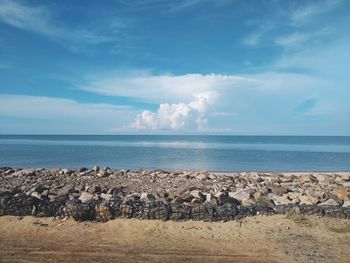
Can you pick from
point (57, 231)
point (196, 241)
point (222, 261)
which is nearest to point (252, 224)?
point (196, 241)

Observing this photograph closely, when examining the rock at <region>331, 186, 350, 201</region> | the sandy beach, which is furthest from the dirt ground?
the rock at <region>331, 186, 350, 201</region>

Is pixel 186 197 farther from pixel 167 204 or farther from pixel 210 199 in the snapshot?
pixel 167 204

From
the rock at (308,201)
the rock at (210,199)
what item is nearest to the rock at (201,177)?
the rock at (210,199)

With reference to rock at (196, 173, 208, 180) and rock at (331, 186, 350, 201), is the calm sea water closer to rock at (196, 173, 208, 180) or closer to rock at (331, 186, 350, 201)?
rock at (196, 173, 208, 180)

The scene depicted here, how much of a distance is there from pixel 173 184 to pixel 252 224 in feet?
32.4

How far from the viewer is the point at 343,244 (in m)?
8.91

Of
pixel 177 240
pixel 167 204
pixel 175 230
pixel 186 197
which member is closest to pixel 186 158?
pixel 186 197

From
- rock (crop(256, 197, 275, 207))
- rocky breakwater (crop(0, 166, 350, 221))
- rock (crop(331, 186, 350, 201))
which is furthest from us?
rock (crop(331, 186, 350, 201))

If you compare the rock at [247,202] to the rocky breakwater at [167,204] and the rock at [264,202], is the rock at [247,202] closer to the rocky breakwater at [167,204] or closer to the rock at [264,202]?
the rocky breakwater at [167,204]

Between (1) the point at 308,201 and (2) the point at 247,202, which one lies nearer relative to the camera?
(2) the point at 247,202

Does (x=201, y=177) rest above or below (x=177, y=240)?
above

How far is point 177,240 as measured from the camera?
30.2 feet

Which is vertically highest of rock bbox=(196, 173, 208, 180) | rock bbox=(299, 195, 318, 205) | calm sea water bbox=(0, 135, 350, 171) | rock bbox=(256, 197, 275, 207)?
rock bbox=(256, 197, 275, 207)

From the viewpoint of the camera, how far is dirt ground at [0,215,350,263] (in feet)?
26.6
